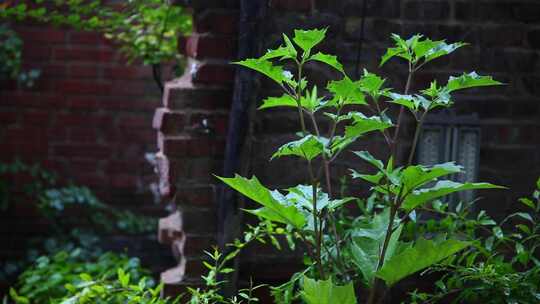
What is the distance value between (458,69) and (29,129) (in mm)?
2443

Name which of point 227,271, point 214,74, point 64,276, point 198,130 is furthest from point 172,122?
point 64,276

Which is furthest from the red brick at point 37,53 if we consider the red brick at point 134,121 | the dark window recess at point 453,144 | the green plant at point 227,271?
the dark window recess at point 453,144

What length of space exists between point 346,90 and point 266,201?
11.8 inches

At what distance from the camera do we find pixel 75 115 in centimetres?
450

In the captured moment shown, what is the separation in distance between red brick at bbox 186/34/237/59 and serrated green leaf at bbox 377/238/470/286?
1137mm

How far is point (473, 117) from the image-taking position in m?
2.92

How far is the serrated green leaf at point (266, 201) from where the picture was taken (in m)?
1.84

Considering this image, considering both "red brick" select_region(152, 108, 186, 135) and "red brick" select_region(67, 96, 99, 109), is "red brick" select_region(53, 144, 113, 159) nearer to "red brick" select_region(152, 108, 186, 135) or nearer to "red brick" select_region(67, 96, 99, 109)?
"red brick" select_region(67, 96, 99, 109)

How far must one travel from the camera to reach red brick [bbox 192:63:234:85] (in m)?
2.80

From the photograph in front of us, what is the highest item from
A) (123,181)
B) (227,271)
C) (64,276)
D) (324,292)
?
(324,292)

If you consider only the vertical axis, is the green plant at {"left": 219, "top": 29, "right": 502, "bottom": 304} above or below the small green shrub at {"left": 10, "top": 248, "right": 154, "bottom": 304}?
above

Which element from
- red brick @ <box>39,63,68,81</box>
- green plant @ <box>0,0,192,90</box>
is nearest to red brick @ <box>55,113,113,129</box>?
red brick @ <box>39,63,68,81</box>

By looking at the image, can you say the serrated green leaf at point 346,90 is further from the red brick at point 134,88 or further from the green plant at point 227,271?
the red brick at point 134,88

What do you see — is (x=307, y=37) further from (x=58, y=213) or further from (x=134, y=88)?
(x=58, y=213)
